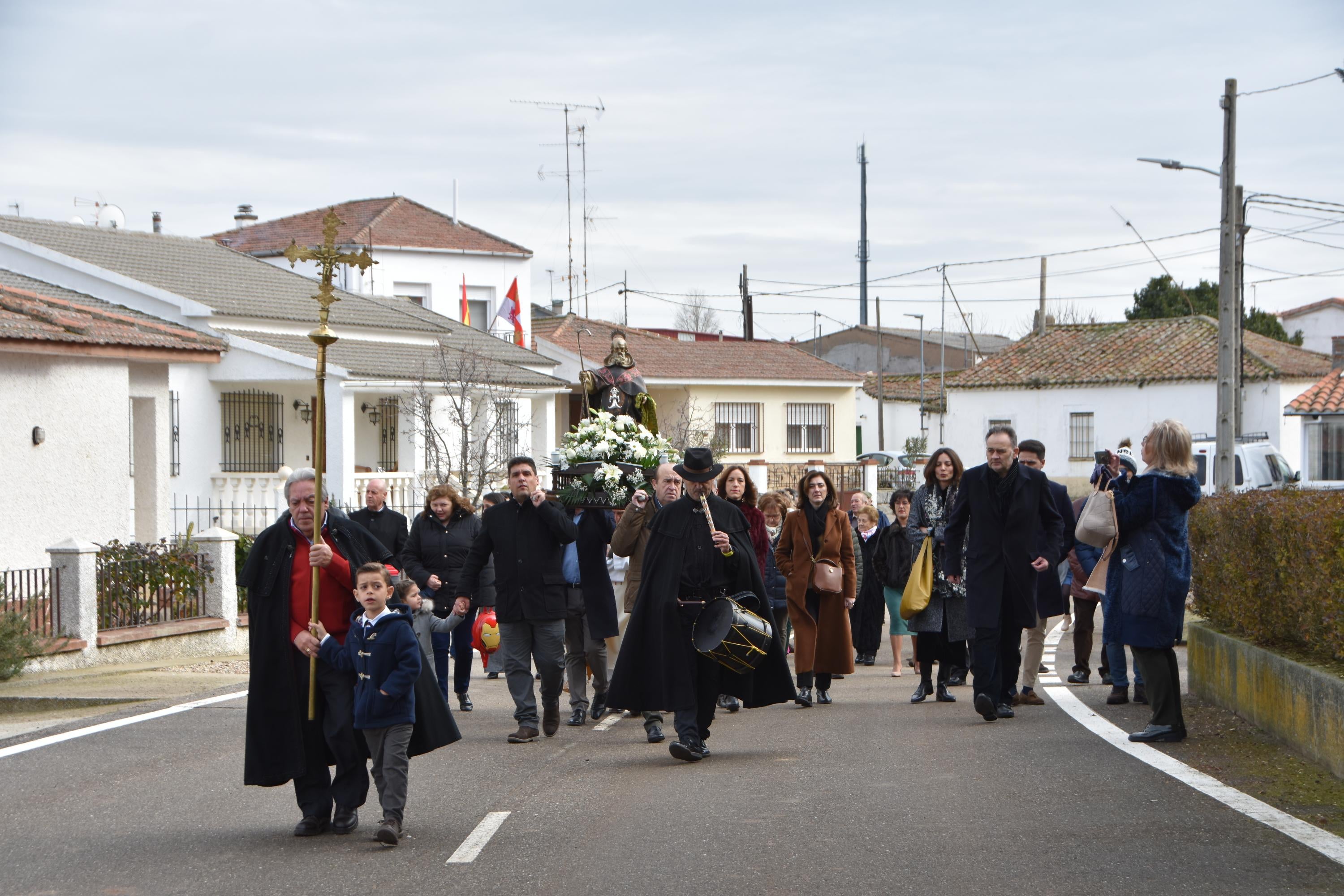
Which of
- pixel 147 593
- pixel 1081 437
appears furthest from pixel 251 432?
pixel 1081 437

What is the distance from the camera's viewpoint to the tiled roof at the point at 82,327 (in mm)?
17266

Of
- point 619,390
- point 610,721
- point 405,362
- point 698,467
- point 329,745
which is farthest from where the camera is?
point 405,362

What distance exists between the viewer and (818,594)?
1218 cm

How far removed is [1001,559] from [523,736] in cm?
355

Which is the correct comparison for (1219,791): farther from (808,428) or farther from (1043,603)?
(808,428)

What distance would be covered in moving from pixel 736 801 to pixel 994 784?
55.5 inches

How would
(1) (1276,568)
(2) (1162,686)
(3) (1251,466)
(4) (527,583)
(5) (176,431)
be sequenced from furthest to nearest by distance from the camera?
1. (3) (1251,466)
2. (5) (176,431)
3. (4) (527,583)
4. (2) (1162,686)
5. (1) (1276,568)

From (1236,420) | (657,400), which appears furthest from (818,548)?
(657,400)

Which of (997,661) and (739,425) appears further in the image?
(739,425)

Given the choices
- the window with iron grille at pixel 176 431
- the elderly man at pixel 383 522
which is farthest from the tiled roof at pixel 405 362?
the elderly man at pixel 383 522

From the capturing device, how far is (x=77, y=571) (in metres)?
15.0

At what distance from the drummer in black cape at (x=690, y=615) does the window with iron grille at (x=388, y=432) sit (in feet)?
74.9

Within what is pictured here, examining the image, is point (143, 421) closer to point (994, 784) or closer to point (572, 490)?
point (572, 490)

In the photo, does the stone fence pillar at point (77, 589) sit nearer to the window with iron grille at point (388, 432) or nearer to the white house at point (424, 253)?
the window with iron grille at point (388, 432)
